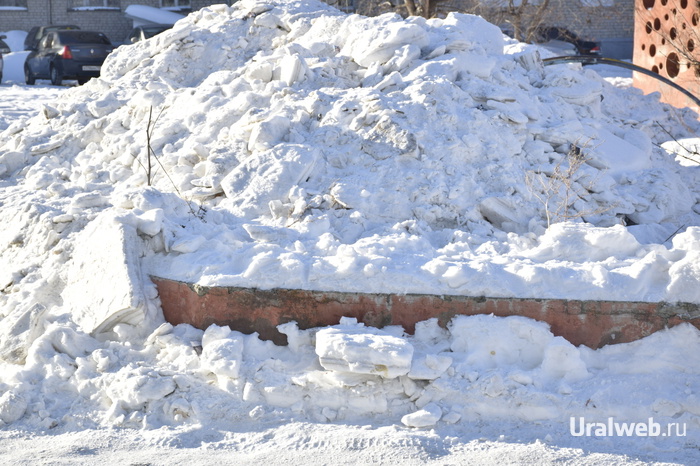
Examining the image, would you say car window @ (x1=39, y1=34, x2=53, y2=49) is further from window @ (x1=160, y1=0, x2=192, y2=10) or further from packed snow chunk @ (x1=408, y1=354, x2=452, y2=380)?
packed snow chunk @ (x1=408, y1=354, x2=452, y2=380)

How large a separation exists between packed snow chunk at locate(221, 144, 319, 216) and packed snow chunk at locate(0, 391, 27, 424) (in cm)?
170

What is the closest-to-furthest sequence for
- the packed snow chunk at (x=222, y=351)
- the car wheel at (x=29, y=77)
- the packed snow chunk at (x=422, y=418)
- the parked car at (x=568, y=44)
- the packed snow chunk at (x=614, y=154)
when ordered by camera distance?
the packed snow chunk at (x=422, y=418)
the packed snow chunk at (x=222, y=351)
the packed snow chunk at (x=614, y=154)
the car wheel at (x=29, y=77)
the parked car at (x=568, y=44)

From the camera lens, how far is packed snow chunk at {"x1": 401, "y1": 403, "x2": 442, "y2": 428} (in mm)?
3381

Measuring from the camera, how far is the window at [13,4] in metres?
22.7

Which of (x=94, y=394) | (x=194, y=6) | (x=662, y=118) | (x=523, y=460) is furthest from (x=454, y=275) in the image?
(x=194, y=6)

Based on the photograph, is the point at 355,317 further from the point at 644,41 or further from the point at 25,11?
the point at 25,11

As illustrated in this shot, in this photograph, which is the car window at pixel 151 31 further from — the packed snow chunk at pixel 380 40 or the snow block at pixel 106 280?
the snow block at pixel 106 280

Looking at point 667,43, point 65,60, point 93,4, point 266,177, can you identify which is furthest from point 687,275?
point 93,4

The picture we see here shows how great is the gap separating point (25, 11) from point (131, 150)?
19379 millimetres

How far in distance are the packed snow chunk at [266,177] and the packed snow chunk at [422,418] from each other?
70.9 inches

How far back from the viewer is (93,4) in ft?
75.3

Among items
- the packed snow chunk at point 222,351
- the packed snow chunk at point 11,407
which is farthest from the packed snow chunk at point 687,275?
the packed snow chunk at point 11,407

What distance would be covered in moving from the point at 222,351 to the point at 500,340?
127 cm

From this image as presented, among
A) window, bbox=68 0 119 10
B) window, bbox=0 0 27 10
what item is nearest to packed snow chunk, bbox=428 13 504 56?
window, bbox=68 0 119 10
